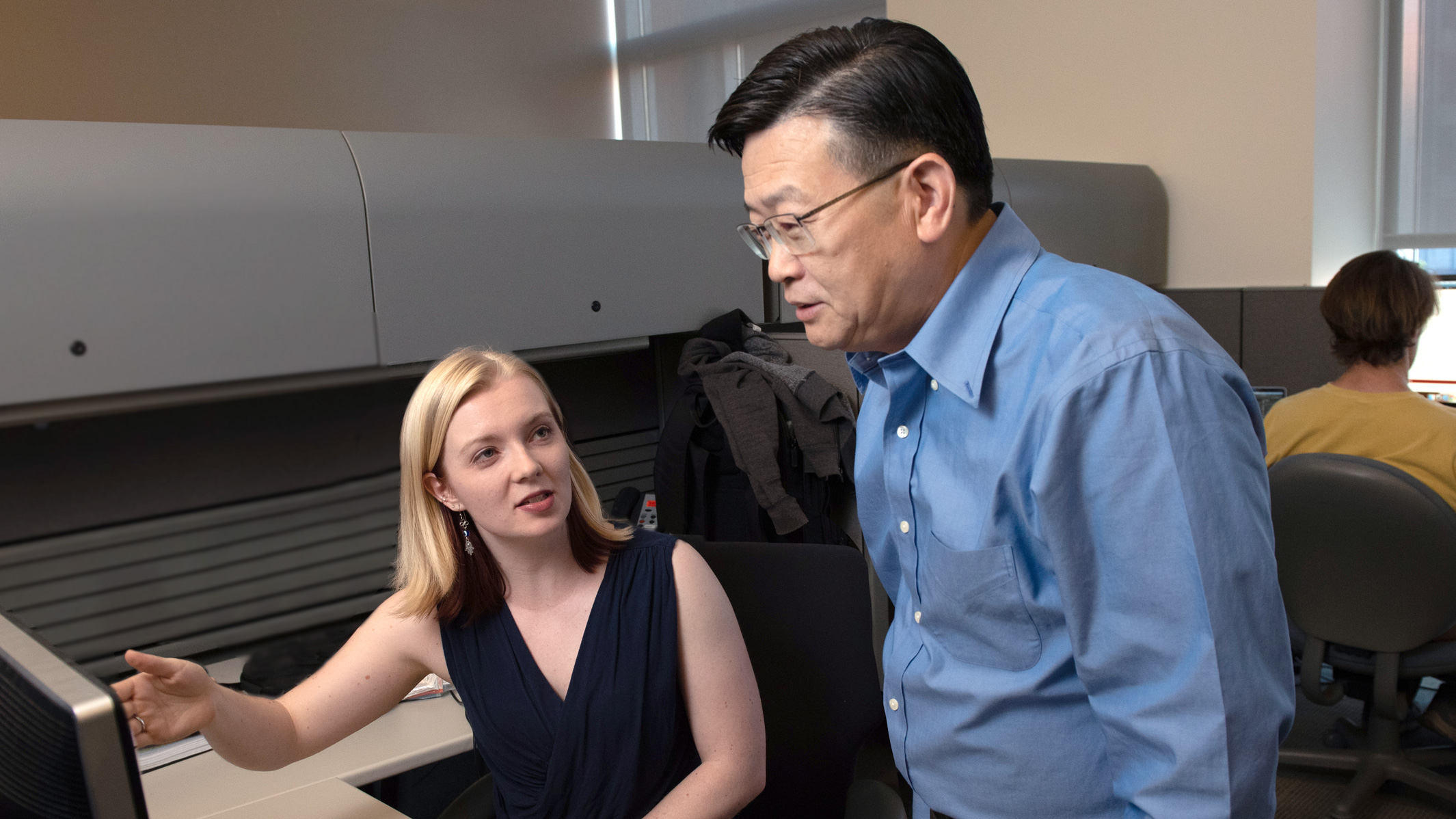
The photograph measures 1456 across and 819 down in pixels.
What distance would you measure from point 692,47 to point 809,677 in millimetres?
4417

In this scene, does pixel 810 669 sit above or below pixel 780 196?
below

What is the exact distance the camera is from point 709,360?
1957mm

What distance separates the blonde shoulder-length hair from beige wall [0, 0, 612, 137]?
2.35 meters

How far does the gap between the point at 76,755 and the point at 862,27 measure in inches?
25.8

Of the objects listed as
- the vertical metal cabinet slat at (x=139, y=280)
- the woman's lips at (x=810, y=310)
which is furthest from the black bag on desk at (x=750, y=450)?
the woman's lips at (x=810, y=310)

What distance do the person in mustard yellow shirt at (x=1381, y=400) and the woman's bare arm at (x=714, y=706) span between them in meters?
1.35

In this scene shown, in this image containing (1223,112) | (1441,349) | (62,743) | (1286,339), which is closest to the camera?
(62,743)

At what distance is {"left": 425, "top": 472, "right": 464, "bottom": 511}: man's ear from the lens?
118 centimetres

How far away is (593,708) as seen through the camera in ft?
3.68

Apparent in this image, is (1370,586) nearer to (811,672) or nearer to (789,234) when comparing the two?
(811,672)

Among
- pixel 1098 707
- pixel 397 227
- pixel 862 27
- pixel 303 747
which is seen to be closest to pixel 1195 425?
pixel 1098 707

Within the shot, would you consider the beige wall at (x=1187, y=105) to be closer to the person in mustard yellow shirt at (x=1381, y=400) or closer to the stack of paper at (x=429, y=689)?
the person in mustard yellow shirt at (x=1381, y=400)

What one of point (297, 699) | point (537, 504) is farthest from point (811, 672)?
point (297, 699)

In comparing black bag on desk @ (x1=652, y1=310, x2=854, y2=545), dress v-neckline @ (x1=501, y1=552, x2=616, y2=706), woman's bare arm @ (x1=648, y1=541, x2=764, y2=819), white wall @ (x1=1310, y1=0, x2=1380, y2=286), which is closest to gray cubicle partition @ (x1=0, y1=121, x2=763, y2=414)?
black bag on desk @ (x1=652, y1=310, x2=854, y2=545)
